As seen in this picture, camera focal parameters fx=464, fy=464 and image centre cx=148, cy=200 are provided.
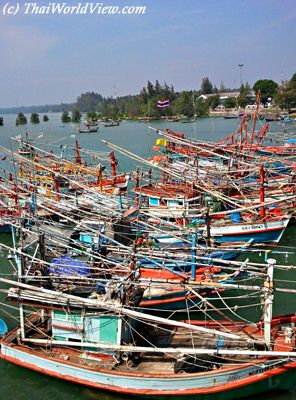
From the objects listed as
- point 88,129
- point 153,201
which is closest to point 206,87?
point 88,129

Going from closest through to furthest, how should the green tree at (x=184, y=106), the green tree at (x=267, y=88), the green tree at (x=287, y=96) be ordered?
1. the green tree at (x=287, y=96)
2. the green tree at (x=267, y=88)
3. the green tree at (x=184, y=106)

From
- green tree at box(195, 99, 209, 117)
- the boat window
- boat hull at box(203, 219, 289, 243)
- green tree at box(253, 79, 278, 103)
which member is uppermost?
green tree at box(253, 79, 278, 103)

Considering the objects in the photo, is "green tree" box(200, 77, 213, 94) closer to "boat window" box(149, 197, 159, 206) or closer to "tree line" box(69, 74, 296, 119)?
"tree line" box(69, 74, 296, 119)

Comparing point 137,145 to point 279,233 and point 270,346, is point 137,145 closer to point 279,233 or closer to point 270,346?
point 279,233

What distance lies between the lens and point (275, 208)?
24.6 meters

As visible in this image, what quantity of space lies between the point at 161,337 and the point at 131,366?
149 cm

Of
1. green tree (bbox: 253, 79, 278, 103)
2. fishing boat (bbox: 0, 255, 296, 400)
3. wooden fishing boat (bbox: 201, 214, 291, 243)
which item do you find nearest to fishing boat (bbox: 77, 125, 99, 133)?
green tree (bbox: 253, 79, 278, 103)

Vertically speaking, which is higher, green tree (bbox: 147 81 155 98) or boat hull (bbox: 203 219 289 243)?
green tree (bbox: 147 81 155 98)

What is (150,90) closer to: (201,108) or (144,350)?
(201,108)

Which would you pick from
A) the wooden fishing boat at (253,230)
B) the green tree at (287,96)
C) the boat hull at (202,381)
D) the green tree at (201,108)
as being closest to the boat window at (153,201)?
the wooden fishing boat at (253,230)

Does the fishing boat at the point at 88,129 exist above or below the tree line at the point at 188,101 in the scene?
below

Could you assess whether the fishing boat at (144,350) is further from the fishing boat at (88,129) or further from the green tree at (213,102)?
the green tree at (213,102)

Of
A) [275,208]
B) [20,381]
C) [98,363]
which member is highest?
[275,208]

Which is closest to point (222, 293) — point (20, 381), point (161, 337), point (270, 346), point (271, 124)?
point (161, 337)
